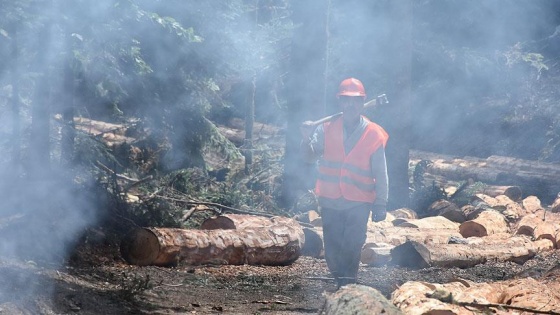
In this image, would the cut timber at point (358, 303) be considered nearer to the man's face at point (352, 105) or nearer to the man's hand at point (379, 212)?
the man's hand at point (379, 212)

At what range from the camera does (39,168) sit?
7.63 metres

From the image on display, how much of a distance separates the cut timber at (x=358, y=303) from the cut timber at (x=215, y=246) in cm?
339

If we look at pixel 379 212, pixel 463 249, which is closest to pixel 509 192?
pixel 463 249

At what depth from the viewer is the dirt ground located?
5.82 m

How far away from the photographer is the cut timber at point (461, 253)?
A: 361 inches

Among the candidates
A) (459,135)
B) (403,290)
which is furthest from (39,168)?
(459,135)

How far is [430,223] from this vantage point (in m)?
11.2

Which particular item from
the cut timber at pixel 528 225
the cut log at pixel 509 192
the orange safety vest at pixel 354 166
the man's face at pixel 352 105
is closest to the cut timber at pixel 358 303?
the orange safety vest at pixel 354 166

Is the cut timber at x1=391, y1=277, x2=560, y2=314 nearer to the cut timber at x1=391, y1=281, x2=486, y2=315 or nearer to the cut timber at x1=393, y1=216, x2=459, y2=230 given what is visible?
the cut timber at x1=391, y1=281, x2=486, y2=315

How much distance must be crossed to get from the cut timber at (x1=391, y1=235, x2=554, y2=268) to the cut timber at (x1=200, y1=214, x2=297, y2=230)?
5.07ft

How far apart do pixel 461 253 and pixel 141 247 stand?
4112 millimetres

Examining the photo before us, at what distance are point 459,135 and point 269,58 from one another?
6.06 metres

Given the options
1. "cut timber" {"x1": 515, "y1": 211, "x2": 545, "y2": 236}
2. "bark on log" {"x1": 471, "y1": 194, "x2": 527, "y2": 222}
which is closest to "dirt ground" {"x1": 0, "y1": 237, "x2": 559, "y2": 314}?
"cut timber" {"x1": 515, "y1": 211, "x2": 545, "y2": 236}

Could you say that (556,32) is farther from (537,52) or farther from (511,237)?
(511,237)
